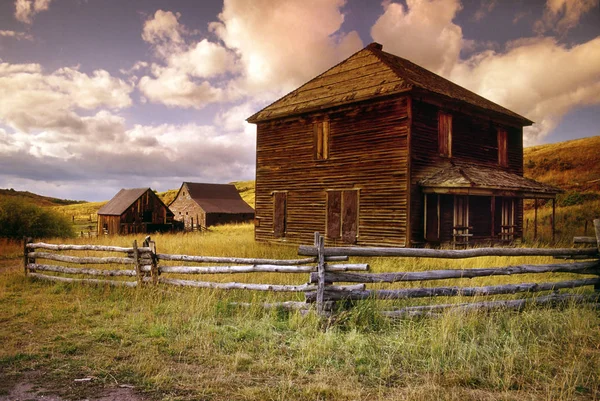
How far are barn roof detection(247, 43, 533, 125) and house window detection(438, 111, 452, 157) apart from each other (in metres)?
0.86

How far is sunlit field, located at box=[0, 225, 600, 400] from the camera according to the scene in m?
4.61

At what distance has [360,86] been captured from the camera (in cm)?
1809

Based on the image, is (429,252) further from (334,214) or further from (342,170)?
(334,214)

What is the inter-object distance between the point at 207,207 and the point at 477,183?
29238 mm

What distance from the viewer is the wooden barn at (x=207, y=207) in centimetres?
4053

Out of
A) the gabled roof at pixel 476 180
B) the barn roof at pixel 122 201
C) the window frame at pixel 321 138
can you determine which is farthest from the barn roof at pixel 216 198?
the gabled roof at pixel 476 180

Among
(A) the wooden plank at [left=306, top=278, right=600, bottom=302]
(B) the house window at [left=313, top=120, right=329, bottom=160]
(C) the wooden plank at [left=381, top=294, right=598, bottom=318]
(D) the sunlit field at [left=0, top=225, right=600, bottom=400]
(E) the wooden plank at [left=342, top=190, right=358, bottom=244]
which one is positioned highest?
(B) the house window at [left=313, top=120, right=329, bottom=160]

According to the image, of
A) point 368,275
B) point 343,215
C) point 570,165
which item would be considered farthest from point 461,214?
point 570,165

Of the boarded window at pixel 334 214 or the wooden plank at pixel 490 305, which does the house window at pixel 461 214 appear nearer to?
the boarded window at pixel 334 214

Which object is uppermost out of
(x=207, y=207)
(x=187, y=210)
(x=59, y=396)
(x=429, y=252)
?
(x=207, y=207)

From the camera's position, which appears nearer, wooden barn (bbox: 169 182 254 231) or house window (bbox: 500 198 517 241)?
house window (bbox: 500 198 517 241)

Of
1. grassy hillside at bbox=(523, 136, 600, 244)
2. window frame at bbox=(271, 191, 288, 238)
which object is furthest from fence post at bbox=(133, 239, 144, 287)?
grassy hillside at bbox=(523, 136, 600, 244)

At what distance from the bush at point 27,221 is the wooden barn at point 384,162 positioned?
11.0 m

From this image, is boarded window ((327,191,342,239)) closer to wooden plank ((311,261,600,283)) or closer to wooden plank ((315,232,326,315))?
wooden plank ((311,261,600,283))
